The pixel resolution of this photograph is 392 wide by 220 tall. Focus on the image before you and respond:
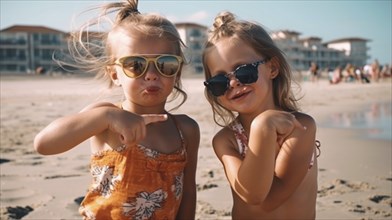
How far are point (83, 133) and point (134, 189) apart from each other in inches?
17.1

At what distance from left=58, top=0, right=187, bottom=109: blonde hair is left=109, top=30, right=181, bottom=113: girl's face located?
0.14 ft

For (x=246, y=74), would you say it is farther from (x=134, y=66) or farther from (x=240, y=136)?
(x=134, y=66)

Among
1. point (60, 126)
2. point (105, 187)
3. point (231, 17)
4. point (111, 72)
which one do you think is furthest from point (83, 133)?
point (231, 17)

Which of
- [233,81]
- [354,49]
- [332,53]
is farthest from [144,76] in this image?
[354,49]

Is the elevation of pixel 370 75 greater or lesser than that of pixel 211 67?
lesser

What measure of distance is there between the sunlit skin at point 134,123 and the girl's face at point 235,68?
27 cm

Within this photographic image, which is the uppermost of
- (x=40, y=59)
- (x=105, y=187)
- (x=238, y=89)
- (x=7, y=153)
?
(x=238, y=89)

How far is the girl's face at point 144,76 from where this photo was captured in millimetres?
2328

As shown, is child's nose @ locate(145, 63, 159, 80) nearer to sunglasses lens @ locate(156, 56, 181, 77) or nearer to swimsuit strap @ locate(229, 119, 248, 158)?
sunglasses lens @ locate(156, 56, 181, 77)

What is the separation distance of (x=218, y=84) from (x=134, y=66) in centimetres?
46

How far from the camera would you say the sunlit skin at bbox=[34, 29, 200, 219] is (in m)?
1.96

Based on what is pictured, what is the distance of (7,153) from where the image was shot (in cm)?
609

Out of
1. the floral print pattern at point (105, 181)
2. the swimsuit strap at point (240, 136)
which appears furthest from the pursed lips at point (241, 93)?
the floral print pattern at point (105, 181)

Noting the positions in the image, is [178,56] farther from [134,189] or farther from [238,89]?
[134,189]
